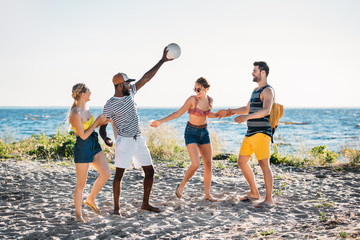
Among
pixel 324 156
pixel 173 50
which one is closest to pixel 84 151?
pixel 173 50

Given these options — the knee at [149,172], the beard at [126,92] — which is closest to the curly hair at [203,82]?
the beard at [126,92]

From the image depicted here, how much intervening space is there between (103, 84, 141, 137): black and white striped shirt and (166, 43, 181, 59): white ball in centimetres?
109

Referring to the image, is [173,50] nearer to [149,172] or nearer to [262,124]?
[262,124]

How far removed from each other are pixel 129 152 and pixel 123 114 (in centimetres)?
56

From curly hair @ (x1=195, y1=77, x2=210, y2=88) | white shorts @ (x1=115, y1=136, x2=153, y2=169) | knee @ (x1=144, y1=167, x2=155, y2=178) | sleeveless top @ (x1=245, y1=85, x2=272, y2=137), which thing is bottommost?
knee @ (x1=144, y1=167, x2=155, y2=178)

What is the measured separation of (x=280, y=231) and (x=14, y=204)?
4.21 metres

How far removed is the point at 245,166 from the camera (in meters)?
5.47

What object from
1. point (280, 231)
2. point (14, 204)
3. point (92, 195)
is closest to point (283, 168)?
point (280, 231)

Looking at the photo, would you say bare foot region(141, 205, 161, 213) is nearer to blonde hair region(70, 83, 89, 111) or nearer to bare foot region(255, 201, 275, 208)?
bare foot region(255, 201, 275, 208)

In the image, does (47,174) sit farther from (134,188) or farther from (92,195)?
(92,195)

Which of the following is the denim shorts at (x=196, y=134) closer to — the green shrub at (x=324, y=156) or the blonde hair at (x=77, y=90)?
the blonde hair at (x=77, y=90)

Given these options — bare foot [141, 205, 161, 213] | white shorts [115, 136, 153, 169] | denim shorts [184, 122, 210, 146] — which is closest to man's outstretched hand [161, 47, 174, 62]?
denim shorts [184, 122, 210, 146]

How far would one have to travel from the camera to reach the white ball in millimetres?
5281

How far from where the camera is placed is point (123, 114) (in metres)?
4.60
